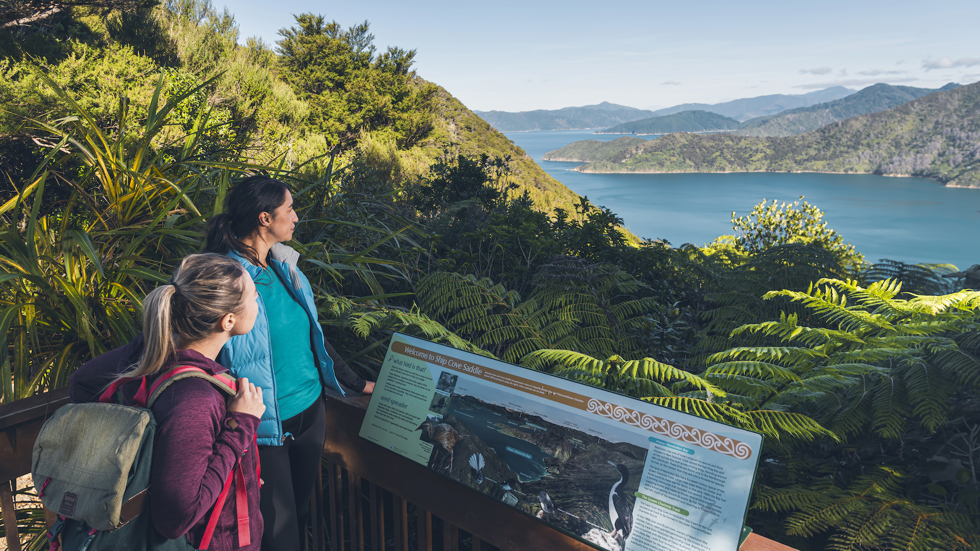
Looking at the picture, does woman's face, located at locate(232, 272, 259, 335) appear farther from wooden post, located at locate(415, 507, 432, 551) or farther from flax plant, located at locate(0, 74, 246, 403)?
flax plant, located at locate(0, 74, 246, 403)

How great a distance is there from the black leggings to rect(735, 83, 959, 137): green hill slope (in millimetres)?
163668

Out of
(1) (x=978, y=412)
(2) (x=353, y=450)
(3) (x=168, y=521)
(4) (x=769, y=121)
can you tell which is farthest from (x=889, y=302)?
(4) (x=769, y=121)

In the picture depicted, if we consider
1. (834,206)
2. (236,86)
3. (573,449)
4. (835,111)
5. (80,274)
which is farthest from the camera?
(835,111)

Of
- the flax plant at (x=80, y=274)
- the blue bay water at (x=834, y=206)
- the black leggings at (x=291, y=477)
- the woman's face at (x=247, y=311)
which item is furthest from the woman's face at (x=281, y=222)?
the blue bay water at (x=834, y=206)

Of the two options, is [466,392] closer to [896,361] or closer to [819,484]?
[819,484]

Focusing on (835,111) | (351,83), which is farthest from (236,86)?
(835,111)

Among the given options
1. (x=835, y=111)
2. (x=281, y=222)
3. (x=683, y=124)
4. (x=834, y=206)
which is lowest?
(x=834, y=206)

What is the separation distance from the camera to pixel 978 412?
181cm

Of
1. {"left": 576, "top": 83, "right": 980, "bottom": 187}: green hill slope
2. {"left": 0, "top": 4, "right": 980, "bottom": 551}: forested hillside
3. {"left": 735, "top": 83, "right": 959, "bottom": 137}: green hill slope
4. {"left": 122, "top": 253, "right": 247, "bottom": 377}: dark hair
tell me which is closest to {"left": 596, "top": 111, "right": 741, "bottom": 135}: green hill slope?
{"left": 735, "top": 83, "right": 959, "bottom": 137}: green hill slope

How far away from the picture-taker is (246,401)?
116 centimetres

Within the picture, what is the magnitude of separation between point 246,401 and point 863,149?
97.0 meters

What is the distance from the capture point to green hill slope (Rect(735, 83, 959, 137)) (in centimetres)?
14425

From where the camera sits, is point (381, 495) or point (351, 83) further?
point (351, 83)

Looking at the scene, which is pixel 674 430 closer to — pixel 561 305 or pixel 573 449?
pixel 573 449
